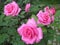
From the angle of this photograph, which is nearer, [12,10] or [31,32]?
[31,32]

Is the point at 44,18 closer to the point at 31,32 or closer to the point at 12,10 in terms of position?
the point at 31,32

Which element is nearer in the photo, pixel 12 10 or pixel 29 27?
pixel 29 27

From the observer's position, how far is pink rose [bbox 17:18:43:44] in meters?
1.06

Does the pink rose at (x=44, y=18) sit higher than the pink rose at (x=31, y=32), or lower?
higher

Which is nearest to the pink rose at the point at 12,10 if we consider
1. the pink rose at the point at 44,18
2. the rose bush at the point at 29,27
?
the rose bush at the point at 29,27

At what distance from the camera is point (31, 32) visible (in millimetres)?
1064

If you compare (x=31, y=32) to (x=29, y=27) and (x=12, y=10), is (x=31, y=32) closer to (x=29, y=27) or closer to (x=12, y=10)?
(x=29, y=27)

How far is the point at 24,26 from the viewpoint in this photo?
1.07m

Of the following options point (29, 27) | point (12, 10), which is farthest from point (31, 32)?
point (12, 10)

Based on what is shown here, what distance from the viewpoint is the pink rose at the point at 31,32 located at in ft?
3.47

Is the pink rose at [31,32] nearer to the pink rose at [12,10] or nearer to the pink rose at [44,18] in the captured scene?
the pink rose at [44,18]

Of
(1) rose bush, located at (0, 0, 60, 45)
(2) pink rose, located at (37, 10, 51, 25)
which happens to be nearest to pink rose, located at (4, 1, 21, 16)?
(1) rose bush, located at (0, 0, 60, 45)

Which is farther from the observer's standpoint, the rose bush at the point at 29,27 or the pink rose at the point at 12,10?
the pink rose at the point at 12,10

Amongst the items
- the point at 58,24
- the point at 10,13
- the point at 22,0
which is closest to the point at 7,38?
the point at 10,13
